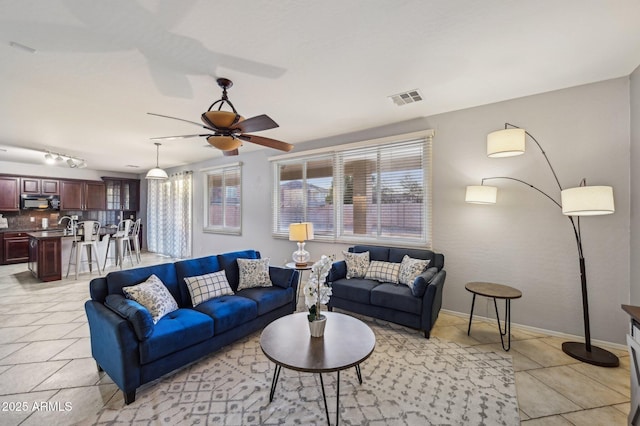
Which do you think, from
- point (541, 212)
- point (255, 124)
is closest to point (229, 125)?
point (255, 124)

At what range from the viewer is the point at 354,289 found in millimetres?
3330

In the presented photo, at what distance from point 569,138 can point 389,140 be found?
6.74ft

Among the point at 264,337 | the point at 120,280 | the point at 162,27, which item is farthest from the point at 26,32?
the point at 264,337

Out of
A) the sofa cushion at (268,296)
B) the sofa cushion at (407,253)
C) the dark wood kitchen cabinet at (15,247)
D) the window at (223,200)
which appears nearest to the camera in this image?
the sofa cushion at (268,296)

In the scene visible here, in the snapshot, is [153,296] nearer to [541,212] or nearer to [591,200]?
[591,200]

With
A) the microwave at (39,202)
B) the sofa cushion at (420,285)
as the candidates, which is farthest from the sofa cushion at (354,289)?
the microwave at (39,202)

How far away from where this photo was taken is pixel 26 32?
79.0 inches

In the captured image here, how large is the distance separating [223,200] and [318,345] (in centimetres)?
549

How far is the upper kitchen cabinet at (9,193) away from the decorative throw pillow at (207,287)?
7.98 meters

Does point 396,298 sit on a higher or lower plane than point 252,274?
lower

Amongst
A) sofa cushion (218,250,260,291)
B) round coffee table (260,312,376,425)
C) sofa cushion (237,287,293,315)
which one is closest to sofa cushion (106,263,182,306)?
sofa cushion (218,250,260,291)

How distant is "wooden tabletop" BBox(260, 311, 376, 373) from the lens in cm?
169

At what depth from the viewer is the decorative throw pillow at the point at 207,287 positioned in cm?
276

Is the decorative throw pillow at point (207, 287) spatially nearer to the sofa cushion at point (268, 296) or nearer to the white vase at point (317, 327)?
the sofa cushion at point (268, 296)
